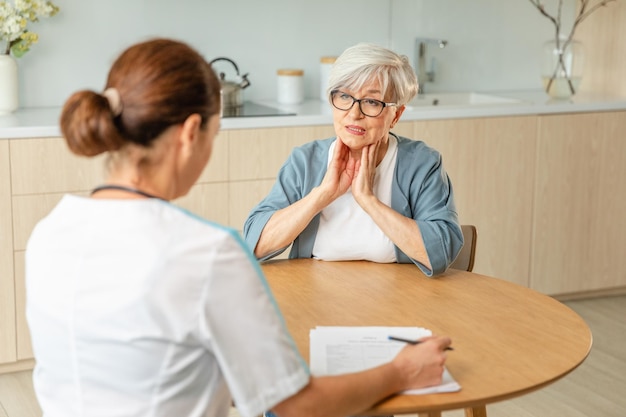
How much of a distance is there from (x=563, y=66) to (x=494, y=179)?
2.50 ft

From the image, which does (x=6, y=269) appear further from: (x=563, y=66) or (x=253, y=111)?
(x=563, y=66)

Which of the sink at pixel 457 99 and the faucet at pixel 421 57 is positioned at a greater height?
the faucet at pixel 421 57

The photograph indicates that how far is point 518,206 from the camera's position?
4.07 metres

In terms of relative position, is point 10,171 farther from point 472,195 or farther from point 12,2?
point 472,195

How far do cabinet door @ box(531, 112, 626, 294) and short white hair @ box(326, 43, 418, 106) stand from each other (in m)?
1.89

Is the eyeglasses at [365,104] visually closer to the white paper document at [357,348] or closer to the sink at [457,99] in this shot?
the white paper document at [357,348]

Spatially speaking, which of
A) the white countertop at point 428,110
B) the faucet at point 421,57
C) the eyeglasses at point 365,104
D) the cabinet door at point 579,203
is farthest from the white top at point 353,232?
the faucet at point 421,57

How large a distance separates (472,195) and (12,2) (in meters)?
2.02

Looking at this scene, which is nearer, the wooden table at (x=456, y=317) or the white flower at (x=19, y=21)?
the wooden table at (x=456, y=317)

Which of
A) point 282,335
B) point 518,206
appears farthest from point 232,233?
point 518,206

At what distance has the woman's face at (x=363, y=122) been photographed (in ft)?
7.49

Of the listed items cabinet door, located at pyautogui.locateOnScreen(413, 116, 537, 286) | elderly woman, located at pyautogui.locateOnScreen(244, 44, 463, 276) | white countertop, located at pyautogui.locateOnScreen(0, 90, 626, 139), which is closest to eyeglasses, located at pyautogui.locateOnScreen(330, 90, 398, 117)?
elderly woman, located at pyautogui.locateOnScreen(244, 44, 463, 276)

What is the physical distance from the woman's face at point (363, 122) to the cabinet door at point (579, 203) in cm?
190

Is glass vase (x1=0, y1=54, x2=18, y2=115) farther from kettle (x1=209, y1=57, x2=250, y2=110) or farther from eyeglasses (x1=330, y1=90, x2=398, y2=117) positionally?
eyeglasses (x1=330, y1=90, x2=398, y2=117)
